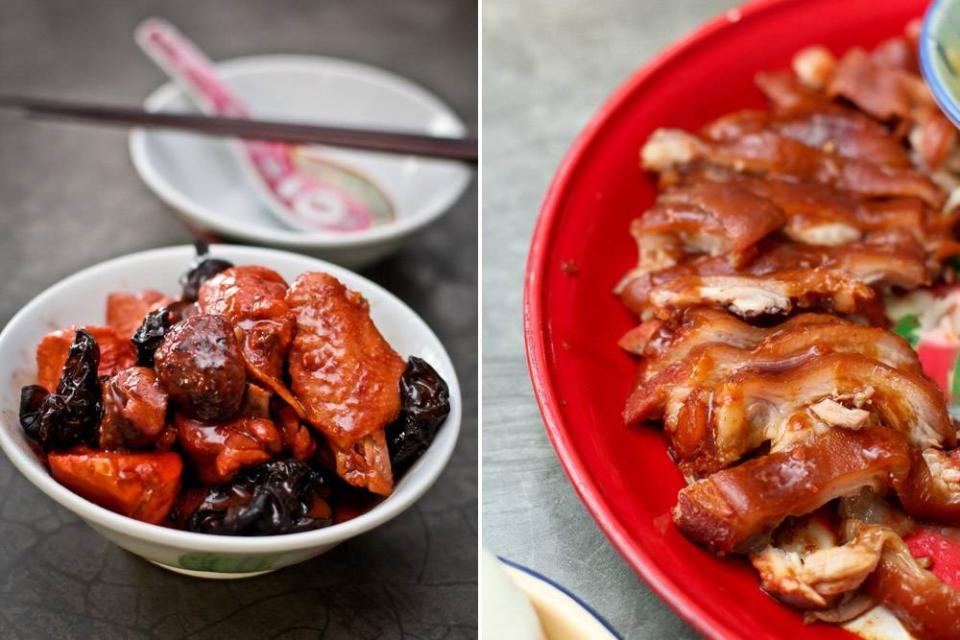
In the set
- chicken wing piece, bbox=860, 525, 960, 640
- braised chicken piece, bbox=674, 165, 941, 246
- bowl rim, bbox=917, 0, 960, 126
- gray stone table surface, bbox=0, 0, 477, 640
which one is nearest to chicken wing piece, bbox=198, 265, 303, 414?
gray stone table surface, bbox=0, 0, 477, 640

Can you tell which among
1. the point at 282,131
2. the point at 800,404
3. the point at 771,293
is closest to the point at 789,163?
the point at 771,293

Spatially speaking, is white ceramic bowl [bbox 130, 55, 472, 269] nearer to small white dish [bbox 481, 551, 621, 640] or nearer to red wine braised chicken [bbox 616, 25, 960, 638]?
red wine braised chicken [bbox 616, 25, 960, 638]

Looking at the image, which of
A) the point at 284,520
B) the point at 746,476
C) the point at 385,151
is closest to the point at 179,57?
the point at 385,151

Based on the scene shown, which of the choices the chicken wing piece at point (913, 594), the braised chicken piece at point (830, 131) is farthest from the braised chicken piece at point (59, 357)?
the braised chicken piece at point (830, 131)

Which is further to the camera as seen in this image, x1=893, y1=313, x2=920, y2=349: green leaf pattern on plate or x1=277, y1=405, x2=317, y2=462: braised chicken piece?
x1=893, y1=313, x2=920, y2=349: green leaf pattern on plate

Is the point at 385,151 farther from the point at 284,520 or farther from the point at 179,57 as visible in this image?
the point at 284,520

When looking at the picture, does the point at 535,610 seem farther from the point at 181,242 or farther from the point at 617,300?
the point at 181,242
